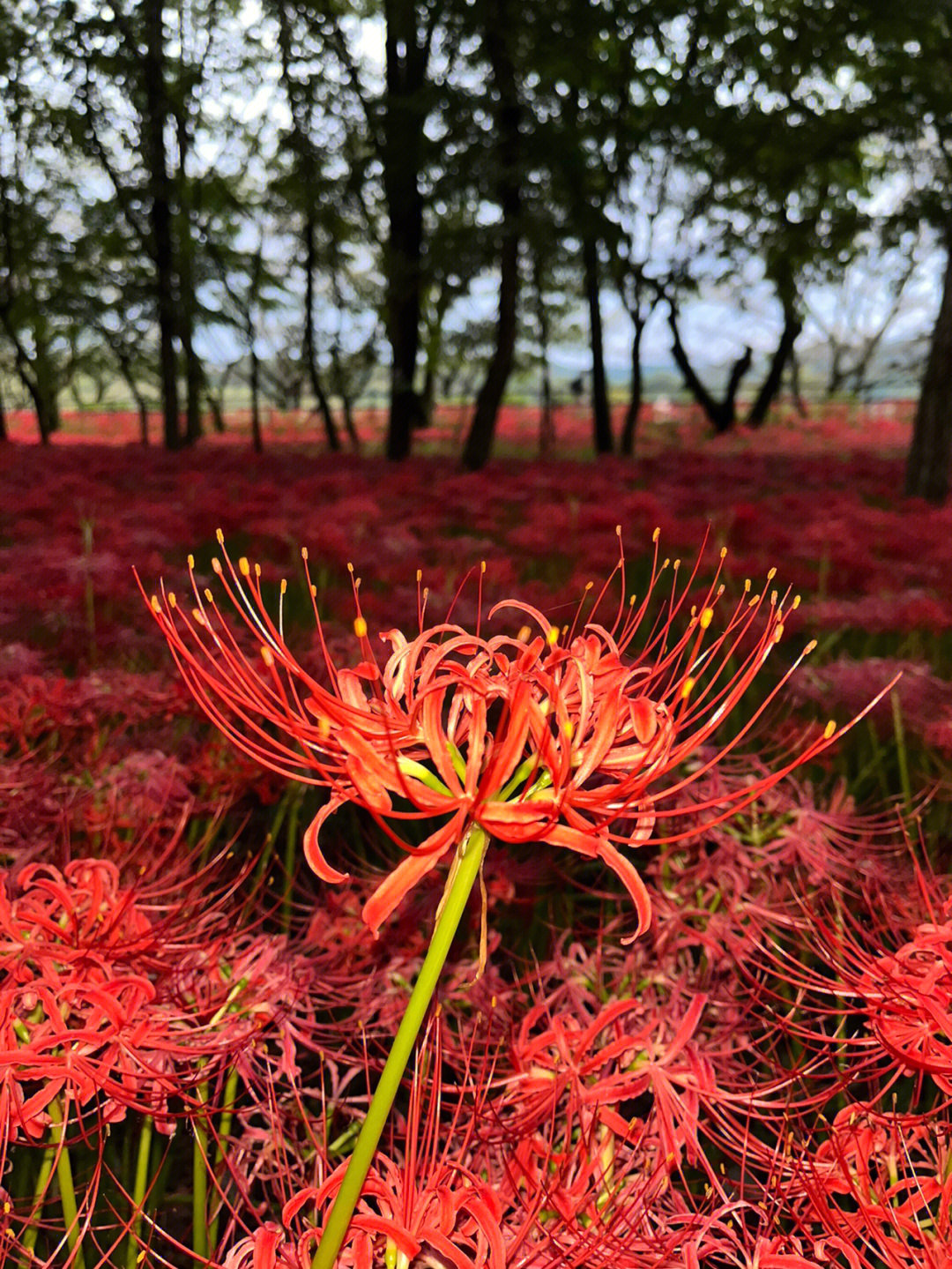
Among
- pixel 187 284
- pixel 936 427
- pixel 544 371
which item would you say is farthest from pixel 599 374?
pixel 936 427

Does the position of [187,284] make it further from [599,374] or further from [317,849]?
[317,849]

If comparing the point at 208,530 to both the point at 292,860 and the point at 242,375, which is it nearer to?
the point at 292,860

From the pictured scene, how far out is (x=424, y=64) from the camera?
35.1 feet

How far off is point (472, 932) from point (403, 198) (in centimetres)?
1034

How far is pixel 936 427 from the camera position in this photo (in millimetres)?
5488

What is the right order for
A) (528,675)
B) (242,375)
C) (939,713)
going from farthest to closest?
(242,375) → (939,713) → (528,675)

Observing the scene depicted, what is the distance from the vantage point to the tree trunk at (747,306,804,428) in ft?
53.7

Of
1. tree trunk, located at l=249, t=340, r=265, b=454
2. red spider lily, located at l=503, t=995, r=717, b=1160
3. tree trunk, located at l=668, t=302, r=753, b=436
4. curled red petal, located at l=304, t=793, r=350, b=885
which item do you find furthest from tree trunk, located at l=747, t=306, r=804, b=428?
curled red petal, located at l=304, t=793, r=350, b=885

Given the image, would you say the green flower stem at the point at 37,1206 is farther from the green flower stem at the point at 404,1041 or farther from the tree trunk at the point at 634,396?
the tree trunk at the point at 634,396

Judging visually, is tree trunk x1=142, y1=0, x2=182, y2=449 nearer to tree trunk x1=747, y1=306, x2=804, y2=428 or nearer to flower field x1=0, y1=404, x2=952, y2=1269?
flower field x1=0, y1=404, x2=952, y2=1269

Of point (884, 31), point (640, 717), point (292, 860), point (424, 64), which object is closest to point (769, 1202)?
point (640, 717)

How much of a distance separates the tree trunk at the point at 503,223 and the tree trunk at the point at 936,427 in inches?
119

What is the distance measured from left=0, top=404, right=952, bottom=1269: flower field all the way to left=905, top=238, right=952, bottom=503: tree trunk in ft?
12.0

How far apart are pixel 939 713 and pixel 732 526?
1827mm
